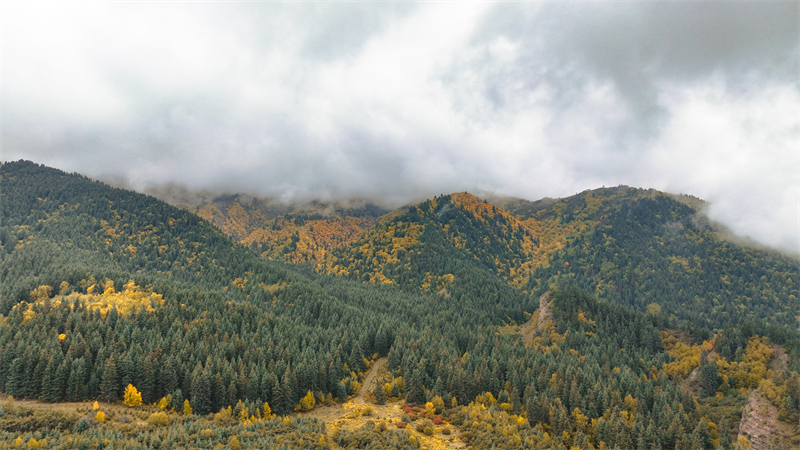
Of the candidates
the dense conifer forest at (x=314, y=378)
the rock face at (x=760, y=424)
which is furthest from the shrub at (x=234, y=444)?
the rock face at (x=760, y=424)

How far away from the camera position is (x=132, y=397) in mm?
100625

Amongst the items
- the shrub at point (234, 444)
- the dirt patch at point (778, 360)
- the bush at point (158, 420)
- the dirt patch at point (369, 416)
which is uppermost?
the dirt patch at point (778, 360)

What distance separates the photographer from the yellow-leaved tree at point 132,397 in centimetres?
10038

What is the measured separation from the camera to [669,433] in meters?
89.9

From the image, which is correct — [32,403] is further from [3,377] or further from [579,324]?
[579,324]

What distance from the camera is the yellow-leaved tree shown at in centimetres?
10038

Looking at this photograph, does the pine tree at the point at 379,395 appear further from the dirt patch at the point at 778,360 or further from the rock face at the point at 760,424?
the dirt patch at the point at 778,360

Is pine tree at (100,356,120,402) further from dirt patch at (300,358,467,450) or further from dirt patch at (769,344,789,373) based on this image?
dirt patch at (769,344,789,373)

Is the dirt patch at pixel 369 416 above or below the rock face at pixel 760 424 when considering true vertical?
below

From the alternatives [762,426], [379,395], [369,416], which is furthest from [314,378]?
[762,426]

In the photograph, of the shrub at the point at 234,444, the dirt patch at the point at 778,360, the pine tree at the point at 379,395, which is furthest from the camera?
the pine tree at the point at 379,395

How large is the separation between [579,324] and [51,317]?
786 feet

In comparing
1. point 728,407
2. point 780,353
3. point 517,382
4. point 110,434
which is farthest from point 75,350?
point 780,353

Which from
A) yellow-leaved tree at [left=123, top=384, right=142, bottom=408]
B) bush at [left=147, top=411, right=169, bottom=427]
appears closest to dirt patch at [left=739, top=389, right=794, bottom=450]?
bush at [left=147, top=411, right=169, bottom=427]
